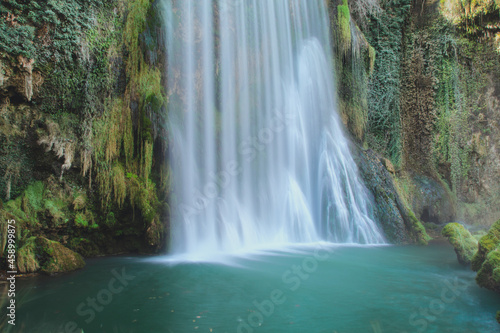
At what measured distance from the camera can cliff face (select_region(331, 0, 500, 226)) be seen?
15.7 metres

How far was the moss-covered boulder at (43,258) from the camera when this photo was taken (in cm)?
673

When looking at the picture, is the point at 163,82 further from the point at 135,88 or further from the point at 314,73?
the point at 314,73

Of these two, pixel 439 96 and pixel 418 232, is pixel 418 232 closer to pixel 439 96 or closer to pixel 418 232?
pixel 418 232

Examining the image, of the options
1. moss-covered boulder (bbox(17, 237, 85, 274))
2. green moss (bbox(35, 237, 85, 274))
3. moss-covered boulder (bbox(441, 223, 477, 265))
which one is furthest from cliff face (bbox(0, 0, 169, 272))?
moss-covered boulder (bbox(441, 223, 477, 265))

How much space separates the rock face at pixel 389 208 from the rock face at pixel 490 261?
4810 millimetres

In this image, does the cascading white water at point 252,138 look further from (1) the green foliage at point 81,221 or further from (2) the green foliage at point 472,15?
(2) the green foliage at point 472,15

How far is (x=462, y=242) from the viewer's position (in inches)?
315

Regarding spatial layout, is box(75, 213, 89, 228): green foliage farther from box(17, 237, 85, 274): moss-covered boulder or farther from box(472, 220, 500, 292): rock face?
box(472, 220, 500, 292): rock face

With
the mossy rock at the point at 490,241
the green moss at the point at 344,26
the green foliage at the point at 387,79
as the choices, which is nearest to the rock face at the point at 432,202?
the green foliage at the point at 387,79

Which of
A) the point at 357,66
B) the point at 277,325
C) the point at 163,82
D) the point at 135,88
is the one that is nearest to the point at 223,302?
the point at 277,325

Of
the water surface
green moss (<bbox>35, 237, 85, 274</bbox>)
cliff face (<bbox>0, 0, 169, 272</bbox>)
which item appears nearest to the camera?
the water surface

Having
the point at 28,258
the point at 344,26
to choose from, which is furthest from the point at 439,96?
the point at 28,258

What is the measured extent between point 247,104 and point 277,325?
354 inches

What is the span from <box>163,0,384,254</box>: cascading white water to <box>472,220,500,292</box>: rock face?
4.91 metres
